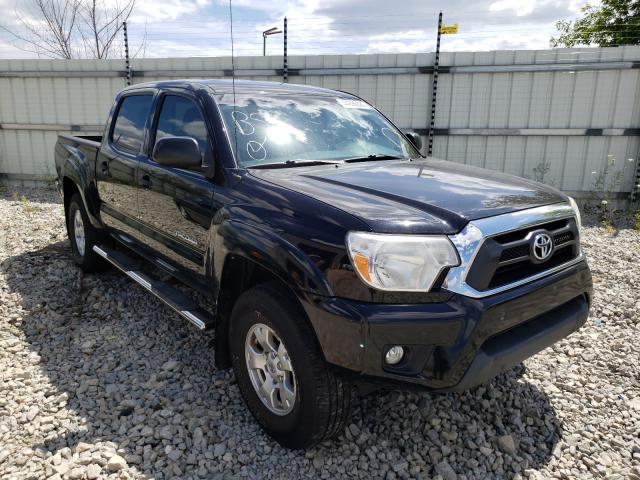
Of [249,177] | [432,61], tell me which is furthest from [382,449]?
[432,61]

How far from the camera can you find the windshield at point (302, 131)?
3021mm

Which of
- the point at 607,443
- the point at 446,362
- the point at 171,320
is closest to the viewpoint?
the point at 446,362

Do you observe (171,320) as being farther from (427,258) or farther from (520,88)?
(520,88)

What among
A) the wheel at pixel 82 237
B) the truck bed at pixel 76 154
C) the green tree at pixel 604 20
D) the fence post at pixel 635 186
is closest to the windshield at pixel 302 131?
the truck bed at pixel 76 154

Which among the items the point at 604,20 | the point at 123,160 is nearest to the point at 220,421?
the point at 123,160

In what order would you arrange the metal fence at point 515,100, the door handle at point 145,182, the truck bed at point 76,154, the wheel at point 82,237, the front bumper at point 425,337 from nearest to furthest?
the front bumper at point 425,337
the door handle at point 145,182
the truck bed at point 76,154
the wheel at point 82,237
the metal fence at point 515,100

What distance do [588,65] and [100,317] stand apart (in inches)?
314

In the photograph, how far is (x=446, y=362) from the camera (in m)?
2.07

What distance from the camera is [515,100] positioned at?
8297mm

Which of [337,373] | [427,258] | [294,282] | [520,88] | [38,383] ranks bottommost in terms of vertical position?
[38,383]

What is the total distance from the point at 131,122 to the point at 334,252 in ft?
9.41

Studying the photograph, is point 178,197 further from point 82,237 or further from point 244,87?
point 82,237

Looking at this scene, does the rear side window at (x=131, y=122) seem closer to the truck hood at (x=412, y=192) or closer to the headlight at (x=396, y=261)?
the truck hood at (x=412, y=192)

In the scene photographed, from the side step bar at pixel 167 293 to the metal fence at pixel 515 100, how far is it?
565 centimetres
